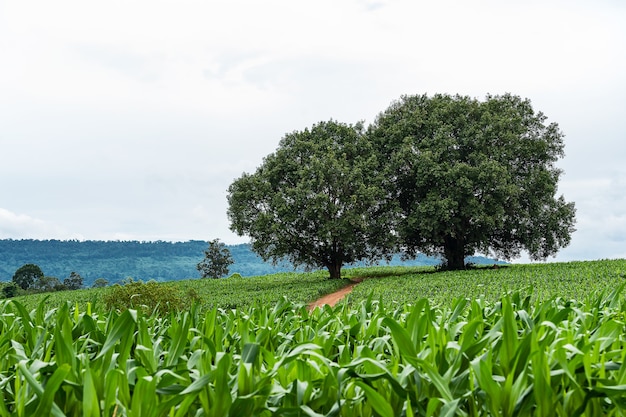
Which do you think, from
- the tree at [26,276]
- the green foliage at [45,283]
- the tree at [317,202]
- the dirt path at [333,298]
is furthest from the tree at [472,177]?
the tree at [26,276]

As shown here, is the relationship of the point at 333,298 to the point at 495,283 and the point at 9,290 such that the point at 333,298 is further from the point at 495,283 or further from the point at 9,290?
the point at 9,290

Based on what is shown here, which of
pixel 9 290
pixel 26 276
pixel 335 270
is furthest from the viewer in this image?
pixel 26 276

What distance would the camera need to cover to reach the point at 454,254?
3625 cm

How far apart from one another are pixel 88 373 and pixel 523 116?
128ft

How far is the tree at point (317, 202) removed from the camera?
3125 cm

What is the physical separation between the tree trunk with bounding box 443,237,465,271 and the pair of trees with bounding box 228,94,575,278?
0.08 metres

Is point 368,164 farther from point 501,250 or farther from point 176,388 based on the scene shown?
point 176,388

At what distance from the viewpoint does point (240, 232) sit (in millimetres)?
33250

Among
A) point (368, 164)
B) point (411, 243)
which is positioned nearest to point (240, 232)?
point (368, 164)

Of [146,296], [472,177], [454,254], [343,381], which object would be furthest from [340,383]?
[454,254]

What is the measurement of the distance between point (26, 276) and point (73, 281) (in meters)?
5.20

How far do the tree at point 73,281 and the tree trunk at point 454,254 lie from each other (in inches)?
1835

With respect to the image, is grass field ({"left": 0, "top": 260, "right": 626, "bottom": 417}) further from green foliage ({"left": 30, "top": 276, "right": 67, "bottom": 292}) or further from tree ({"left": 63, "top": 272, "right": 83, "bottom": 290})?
tree ({"left": 63, "top": 272, "right": 83, "bottom": 290})

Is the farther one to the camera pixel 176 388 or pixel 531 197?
pixel 531 197
